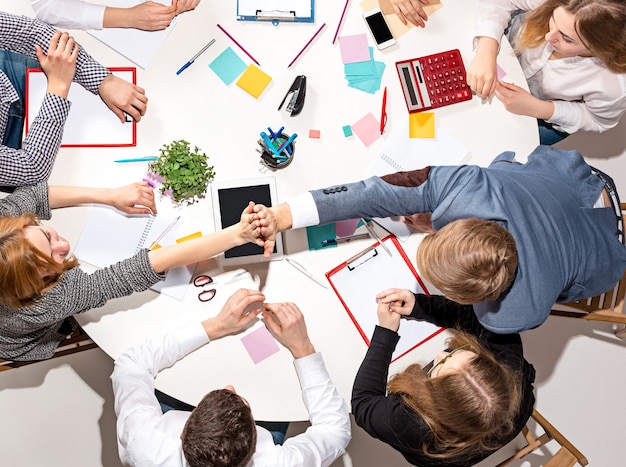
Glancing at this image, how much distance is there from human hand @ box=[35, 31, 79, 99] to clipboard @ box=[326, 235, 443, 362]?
35.3 inches

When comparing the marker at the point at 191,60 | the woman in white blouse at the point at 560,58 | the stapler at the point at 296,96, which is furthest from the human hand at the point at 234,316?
the woman in white blouse at the point at 560,58

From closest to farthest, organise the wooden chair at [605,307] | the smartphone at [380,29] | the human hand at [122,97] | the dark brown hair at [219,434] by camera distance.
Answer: the dark brown hair at [219,434] < the human hand at [122,97] < the smartphone at [380,29] < the wooden chair at [605,307]

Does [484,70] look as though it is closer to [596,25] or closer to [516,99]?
[516,99]

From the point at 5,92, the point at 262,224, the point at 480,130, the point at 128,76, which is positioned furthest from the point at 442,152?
the point at 5,92

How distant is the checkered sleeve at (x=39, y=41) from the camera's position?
152 cm

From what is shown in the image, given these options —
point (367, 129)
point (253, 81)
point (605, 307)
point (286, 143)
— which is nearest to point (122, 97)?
point (253, 81)

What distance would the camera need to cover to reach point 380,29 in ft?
5.32

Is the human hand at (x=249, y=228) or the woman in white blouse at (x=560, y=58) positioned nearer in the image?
the human hand at (x=249, y=228)

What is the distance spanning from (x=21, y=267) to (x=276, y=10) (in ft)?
3.20

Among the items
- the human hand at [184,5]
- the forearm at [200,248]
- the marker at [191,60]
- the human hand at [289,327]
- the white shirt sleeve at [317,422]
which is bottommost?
the white shirt sleeve at [317,422]

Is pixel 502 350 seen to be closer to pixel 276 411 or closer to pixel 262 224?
pixel 276 411

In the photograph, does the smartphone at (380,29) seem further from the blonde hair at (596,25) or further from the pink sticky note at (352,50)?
the blonde hair at (596,25)

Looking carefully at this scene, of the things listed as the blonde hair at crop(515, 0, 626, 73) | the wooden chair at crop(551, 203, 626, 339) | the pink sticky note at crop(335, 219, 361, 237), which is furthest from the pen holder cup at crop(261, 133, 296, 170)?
the wooden chair at crop(551, 203, 626, 339)

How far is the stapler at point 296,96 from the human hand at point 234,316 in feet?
1.70
